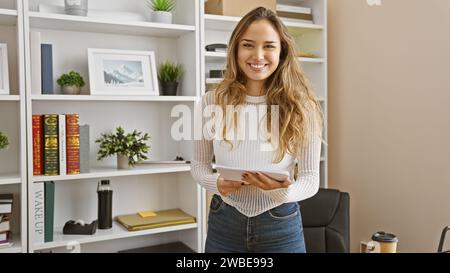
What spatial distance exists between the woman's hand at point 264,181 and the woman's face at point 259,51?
27cm

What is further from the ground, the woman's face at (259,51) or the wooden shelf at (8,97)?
the woman's face at (259,51)

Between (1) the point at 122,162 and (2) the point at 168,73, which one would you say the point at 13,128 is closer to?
(1) the point at 122,162

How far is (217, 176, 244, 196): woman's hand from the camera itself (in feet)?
3.51

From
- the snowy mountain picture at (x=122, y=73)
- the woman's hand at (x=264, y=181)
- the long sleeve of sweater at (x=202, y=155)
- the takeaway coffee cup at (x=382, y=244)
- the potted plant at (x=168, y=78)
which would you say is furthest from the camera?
the potted plant at (x=168, y=78)

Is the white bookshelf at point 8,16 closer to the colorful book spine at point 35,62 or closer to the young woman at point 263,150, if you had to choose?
the colorful book spine at point 35,62

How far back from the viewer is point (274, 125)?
114cm

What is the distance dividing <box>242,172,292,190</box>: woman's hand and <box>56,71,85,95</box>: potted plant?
1192 millimetres

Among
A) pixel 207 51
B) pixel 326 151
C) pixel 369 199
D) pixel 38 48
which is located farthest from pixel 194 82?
pixel 369 199

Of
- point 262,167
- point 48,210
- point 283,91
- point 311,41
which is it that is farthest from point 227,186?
point 311,41

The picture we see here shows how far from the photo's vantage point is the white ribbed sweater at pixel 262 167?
1.08 meters

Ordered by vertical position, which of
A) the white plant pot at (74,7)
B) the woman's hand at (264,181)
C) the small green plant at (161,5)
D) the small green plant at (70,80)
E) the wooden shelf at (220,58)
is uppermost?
the small green plant at (161,5)

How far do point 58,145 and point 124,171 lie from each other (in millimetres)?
296

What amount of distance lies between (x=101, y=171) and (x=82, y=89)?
0.42 meters

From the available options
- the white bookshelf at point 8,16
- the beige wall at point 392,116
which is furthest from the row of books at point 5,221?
the beige wall at point 392,116
